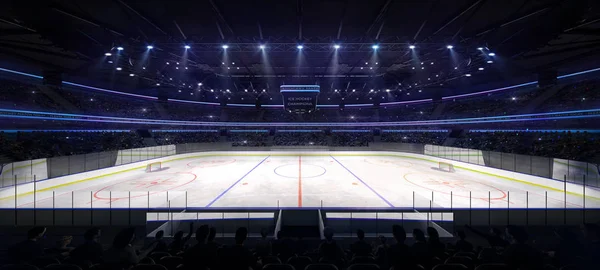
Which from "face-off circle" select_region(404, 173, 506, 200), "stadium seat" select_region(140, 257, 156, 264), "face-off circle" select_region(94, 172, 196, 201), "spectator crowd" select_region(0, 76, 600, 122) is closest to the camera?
"stadium seat" select_region(140, 257, 156, 264)

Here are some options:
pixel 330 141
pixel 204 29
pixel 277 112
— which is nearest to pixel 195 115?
pixel 277 112

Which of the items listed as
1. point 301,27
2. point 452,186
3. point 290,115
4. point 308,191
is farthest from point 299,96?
point 290,115

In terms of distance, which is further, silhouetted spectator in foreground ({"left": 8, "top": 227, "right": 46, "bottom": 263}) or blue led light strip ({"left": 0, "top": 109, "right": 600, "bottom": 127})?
blue led light strip ({"left": 0, "top": 109, "right": 600, "bottom": 127})

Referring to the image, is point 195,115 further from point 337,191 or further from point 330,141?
point 337,191

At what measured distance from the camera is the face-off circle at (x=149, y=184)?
30.6 ft

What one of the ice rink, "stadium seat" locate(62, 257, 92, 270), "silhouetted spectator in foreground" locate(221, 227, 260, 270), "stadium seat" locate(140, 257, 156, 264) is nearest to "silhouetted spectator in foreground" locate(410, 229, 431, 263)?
"silhouetted spectator in foreground" locate(221, 227, 260, 270)

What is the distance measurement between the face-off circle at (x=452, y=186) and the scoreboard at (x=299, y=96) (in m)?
9.72

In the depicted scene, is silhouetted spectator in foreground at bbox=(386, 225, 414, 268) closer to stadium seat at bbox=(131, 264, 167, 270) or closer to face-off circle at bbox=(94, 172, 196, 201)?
stadium seat at bbox=(131, 264, 167, 270)

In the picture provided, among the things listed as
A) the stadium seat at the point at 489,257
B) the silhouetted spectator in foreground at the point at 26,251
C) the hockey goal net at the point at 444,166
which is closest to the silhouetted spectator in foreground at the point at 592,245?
the stadium seat at the point at 489,257

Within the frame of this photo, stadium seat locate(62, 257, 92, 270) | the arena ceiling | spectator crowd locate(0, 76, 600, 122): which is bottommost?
stadium seat locate(62, 257, 92, 270)

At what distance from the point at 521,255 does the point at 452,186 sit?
941 cm

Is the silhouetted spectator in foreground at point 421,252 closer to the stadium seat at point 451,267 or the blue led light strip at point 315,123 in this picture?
the stadium seat at point 451,267

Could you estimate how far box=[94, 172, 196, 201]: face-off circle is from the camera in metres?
9.33

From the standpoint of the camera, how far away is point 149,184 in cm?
1107
